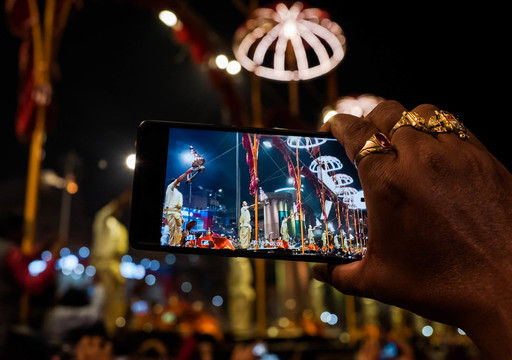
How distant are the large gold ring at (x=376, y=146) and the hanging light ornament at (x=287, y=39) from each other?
12.5 feet

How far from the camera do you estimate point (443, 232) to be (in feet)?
2.09

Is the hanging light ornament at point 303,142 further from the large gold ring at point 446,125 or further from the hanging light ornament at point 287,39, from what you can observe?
the hanging light ornament at point 287,39

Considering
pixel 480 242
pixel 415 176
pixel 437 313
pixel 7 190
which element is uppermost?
pixel 7 190

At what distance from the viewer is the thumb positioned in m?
0.74

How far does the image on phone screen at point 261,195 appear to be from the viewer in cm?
95

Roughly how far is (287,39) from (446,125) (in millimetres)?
4213

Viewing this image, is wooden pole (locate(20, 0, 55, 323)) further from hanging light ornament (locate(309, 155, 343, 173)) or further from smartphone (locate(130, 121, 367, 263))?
hanging light ornament (locate(309, 155, 343, 173))

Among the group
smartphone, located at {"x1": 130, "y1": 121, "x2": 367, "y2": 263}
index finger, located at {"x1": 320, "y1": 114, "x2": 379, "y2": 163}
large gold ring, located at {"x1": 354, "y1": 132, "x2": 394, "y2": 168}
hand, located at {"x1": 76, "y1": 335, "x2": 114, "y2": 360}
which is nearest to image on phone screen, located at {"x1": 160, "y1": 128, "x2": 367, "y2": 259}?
smartphone, located at {"x1": 130, "y1": 121, "x2": 367, "y2": 263}

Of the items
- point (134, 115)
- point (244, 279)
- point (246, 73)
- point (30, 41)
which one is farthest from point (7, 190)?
point (246, 73)

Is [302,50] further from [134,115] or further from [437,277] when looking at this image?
[437,277]

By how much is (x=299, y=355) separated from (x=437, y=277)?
3.62 meters

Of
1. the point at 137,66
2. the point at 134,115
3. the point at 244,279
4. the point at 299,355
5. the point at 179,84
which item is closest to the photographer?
the point at 134,115

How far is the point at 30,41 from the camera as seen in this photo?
4020 mm

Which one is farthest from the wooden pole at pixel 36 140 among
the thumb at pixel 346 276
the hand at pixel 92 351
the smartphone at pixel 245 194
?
the thumb at pixel 346 276
